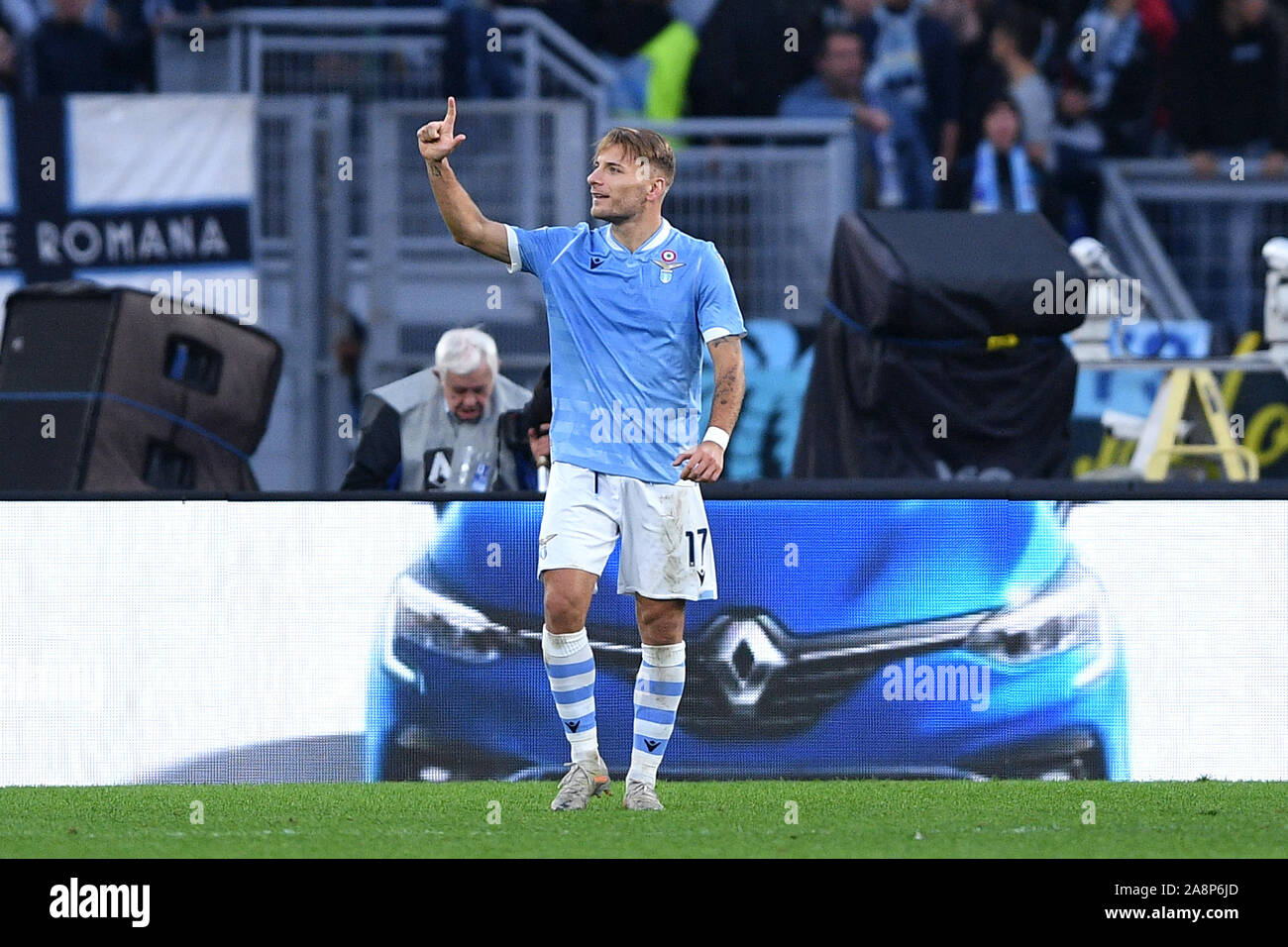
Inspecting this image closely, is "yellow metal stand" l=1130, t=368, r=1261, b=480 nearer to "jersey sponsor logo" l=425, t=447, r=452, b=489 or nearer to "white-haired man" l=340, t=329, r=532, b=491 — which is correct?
"white-haired man" l=340, t=329, r=532, b=491

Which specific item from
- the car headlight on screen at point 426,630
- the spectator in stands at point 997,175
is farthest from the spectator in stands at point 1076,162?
the car headlight on screen at point 426,630

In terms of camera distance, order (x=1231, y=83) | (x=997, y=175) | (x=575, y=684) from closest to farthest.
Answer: (x=575, y=684) < (x=997, y=175) < (x=1231, y=83)

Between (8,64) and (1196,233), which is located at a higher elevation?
(8,64)

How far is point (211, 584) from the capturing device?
7.39 meters

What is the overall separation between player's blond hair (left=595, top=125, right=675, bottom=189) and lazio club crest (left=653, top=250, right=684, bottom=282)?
199mm

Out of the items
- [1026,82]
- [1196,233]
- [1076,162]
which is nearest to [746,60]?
[1026,82]

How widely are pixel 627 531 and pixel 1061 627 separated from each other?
180cm

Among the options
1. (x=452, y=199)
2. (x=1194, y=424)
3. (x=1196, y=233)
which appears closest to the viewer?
(x=452, y=199)

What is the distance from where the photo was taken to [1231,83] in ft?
48.3

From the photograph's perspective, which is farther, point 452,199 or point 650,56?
point 650,56

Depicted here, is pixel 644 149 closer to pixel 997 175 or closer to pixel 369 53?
pixel 369 53

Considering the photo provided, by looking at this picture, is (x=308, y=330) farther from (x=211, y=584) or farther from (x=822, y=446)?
(x=211, y=584)

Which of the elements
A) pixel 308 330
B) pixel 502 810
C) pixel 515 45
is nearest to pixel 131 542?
pixel 502 810

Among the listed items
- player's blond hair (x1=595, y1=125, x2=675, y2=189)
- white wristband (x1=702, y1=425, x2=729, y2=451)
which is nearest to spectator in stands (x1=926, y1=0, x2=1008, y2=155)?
player's blond hair (x1=595, y1=125, x2=675, y2=189)
